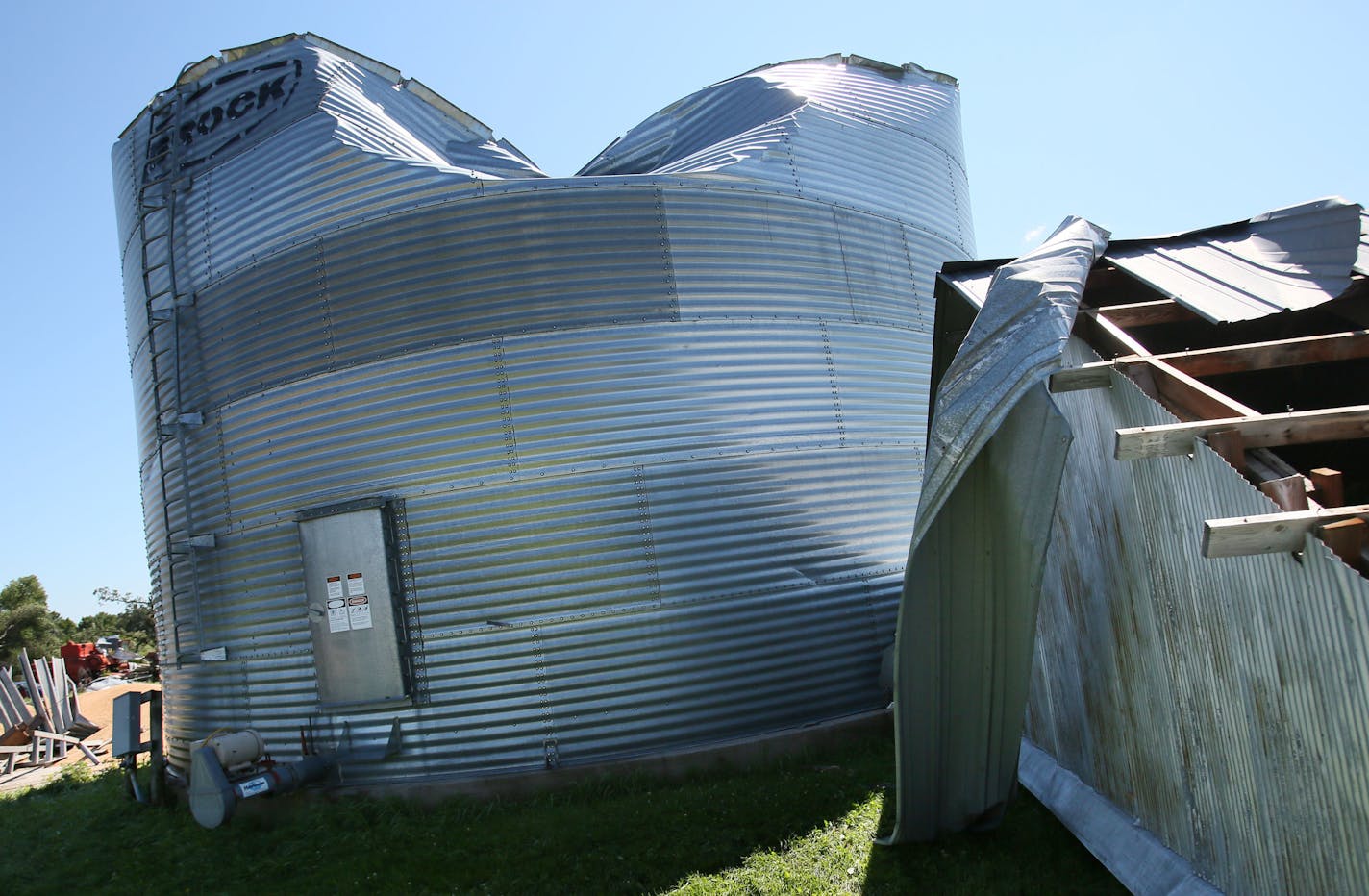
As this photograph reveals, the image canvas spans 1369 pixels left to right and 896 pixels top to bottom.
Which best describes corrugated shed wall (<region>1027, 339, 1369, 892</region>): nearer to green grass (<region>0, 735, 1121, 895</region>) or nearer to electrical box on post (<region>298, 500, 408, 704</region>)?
green grass (<region>0, 735, 1121, 895</region>)

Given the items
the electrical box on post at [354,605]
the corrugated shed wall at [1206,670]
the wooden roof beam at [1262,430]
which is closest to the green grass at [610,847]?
the corrugated shed wall at [1206,670]

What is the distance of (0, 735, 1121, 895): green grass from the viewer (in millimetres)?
6750

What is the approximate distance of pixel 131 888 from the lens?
9.12 m

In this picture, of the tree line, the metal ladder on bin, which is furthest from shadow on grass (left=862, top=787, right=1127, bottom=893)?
the tree line

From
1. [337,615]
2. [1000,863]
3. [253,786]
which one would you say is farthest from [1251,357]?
[253,786]

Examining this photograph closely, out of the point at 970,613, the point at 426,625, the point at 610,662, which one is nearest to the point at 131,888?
the point at 426,625

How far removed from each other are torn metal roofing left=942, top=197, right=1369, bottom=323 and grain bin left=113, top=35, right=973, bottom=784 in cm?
397

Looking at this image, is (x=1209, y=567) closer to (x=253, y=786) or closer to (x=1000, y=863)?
(x=1000, y=863)

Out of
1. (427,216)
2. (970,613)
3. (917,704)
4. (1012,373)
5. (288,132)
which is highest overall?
(288,132)

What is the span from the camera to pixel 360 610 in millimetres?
10891

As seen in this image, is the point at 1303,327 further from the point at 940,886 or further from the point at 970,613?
the point at 940,886

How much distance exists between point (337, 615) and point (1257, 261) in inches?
387

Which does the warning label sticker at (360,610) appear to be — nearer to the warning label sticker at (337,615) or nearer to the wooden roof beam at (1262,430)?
the warning label sticker at (337,615)

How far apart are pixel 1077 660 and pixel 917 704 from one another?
1.62m
